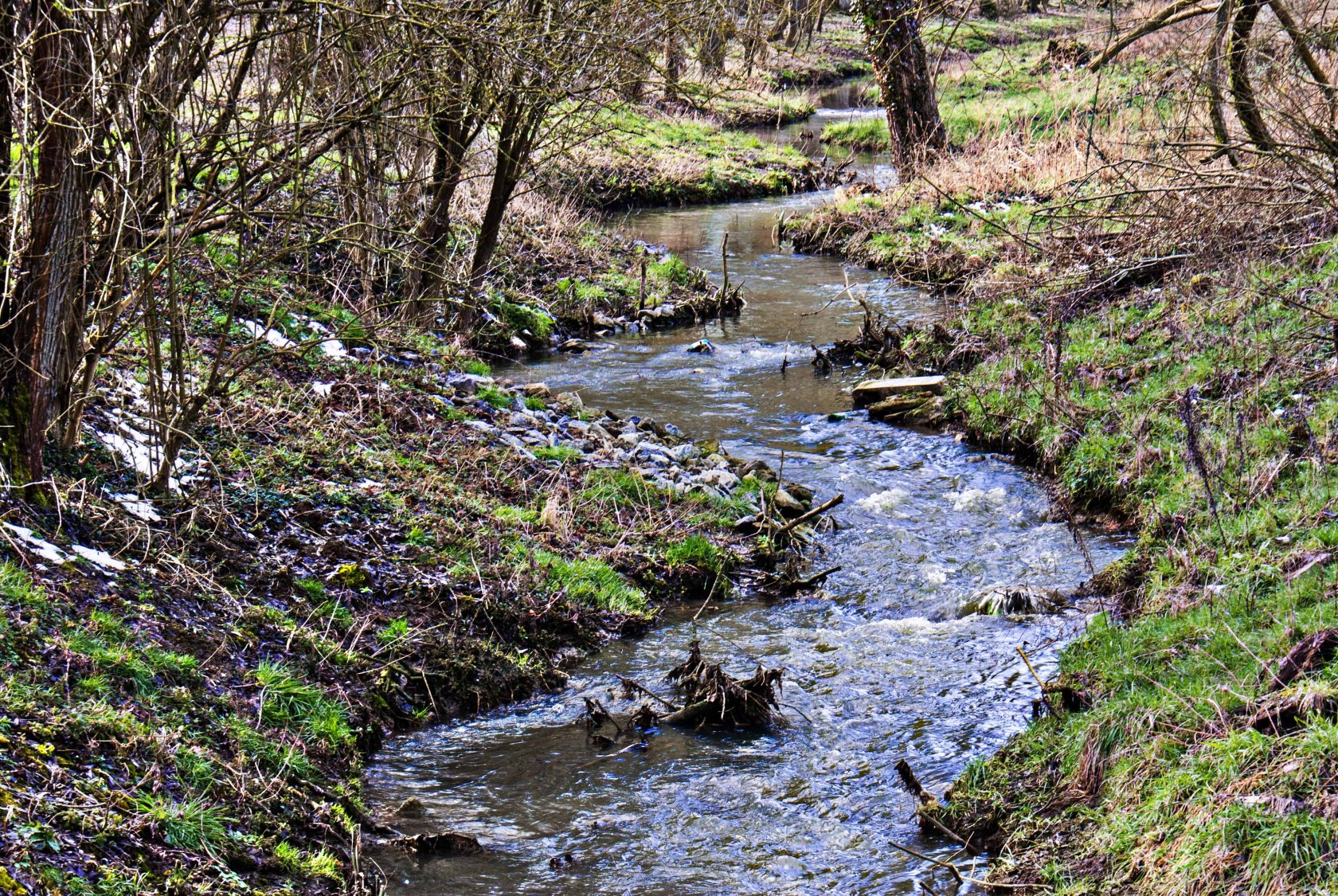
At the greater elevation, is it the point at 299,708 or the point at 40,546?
the point at 40,546

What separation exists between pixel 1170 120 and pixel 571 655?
36.8 feet

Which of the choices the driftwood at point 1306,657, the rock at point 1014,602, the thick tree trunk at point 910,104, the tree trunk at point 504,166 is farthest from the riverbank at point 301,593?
the thick tree trunk at point 910,104

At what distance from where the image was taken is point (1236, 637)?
5332 millimetres

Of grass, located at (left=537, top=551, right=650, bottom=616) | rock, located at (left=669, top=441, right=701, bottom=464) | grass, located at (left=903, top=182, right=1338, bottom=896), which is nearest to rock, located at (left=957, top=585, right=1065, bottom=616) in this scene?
grass, located at (left=903, top=182, right=1338, bottom=896)

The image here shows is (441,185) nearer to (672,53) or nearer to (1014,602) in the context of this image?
(672,53)

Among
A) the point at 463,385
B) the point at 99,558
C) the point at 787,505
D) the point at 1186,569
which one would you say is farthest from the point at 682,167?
the point at 99,558

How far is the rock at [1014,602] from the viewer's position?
296 inches

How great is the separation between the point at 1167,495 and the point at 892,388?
157 inches

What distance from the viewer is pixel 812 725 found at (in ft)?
20.7

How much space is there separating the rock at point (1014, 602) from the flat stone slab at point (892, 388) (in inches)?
173

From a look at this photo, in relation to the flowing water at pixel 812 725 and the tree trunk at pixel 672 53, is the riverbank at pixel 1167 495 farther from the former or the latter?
the tree trunk at pixel 672 53

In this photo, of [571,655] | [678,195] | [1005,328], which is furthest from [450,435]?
[678,195]

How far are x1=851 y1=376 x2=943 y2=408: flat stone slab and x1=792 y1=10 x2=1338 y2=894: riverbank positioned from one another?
9.7 inches

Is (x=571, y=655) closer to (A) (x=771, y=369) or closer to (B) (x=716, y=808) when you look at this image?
(B) (x=716, y=808)
